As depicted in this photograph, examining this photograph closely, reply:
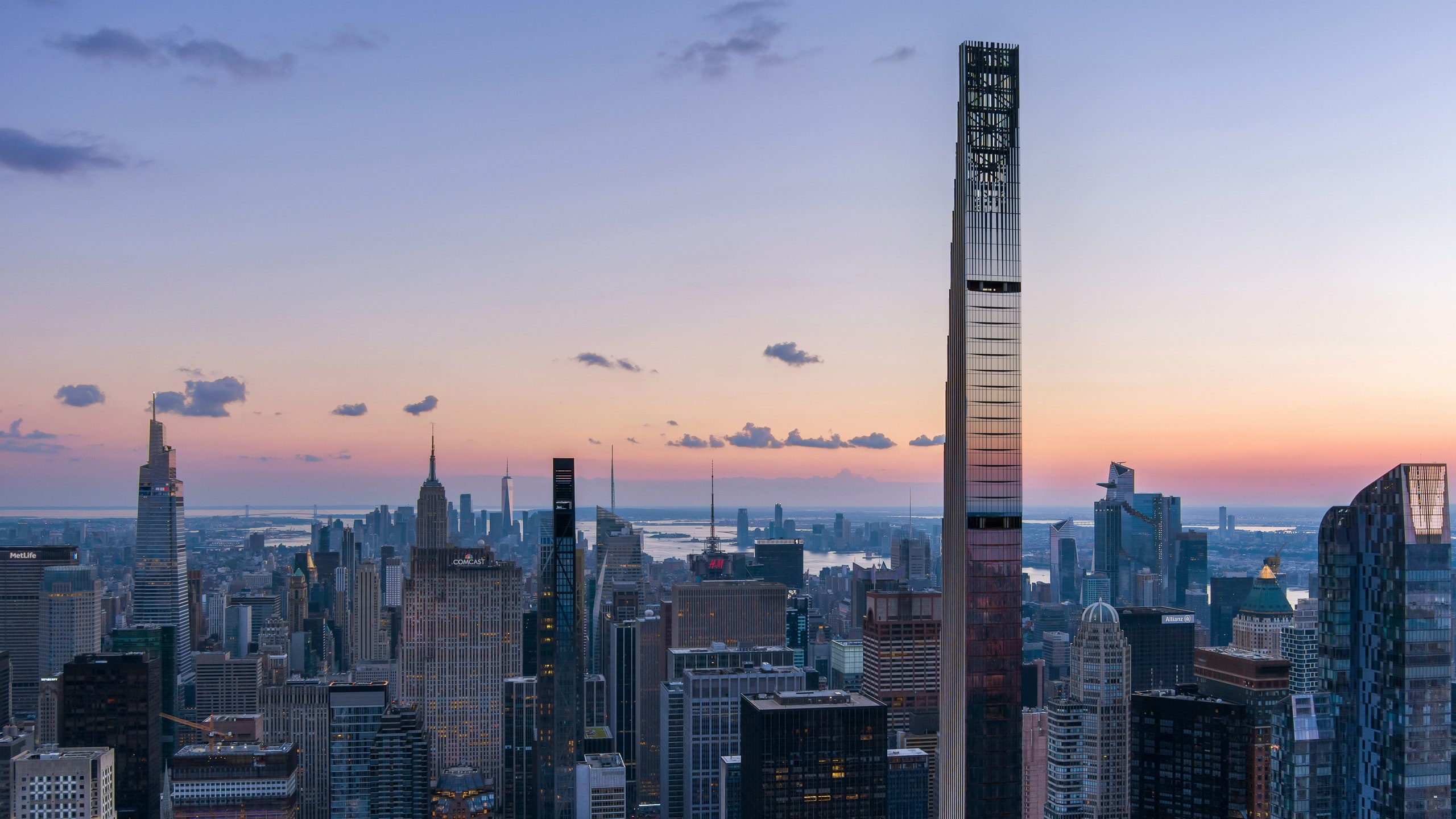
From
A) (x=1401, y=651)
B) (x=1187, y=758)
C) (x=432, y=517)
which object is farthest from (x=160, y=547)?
(x=1401, y=651)

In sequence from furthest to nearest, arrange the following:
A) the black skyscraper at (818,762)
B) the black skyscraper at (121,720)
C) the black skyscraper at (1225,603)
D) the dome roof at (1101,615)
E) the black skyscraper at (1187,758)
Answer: the black skyscraper at (1225,603) < the black skyscraper at (121,720) < the dome roof at (1101,615) < the black skyscraper at (818,762) < the black skyscraper at (1187,758)

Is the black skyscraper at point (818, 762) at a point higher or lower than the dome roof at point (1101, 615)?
lower

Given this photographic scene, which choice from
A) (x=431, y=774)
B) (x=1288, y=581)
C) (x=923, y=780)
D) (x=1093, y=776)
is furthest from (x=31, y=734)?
(x=1288, y=581)

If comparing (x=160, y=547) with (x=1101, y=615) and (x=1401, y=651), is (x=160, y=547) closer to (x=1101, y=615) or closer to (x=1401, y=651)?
(x=1101, y=615)

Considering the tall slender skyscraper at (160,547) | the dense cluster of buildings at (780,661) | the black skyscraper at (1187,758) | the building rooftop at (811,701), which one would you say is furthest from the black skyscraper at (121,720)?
the black skyscraper at (1187,758)

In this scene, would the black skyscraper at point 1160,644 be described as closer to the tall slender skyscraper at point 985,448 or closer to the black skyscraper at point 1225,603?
the black skyscraper at point 1225,603

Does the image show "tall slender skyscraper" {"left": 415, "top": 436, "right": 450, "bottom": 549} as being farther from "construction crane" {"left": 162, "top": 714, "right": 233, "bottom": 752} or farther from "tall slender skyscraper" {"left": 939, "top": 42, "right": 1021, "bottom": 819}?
"tall slender skyscraper" {"left": 939, "top": 42, "right": 1021, "bottom": 819}

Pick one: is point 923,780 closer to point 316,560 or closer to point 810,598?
point 810,598

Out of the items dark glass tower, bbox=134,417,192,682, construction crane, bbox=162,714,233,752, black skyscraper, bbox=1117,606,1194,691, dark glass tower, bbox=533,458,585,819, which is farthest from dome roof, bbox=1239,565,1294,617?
dark glass tower, bbox=134,417,192,682
